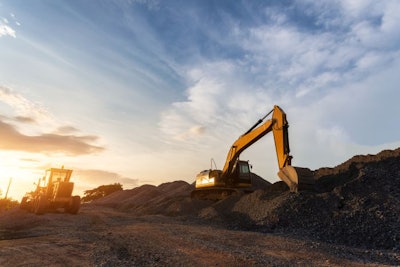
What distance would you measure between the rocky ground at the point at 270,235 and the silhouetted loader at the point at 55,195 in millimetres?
4287

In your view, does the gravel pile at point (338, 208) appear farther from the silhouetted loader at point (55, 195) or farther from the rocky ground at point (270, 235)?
the silhouetted loader at point (55, 195)

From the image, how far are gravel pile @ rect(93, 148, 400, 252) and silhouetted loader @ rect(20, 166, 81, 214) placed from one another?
9.23 metres

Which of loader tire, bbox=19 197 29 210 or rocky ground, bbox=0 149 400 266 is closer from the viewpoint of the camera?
rocky ground, bbox=0 149 400 266

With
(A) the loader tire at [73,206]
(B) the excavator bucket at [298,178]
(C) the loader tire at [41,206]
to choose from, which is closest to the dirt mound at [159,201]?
(A) the loader tire at [73,206]

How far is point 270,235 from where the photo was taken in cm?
1173

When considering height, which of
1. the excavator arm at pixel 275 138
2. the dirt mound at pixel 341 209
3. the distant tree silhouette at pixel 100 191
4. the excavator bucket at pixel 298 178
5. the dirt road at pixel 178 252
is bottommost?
the dirt road at pixel 178 252

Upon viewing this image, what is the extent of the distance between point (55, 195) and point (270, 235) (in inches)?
597

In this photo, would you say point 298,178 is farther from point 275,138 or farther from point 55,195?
point 55,195

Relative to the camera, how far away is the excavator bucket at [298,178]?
16000mm

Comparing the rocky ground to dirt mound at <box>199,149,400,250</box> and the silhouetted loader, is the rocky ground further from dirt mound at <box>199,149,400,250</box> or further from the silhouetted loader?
the silhouetted loader

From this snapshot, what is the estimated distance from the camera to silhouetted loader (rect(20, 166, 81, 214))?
2030cm

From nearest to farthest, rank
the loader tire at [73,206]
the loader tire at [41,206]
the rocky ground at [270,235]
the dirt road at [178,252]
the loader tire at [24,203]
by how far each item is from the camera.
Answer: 1. the dirt road at [178,252]
2. the rocky ground at [270,235]
3. the loader tire at [41,206]
4. the loader tire at [73,206]
5. the loader tire at [24,203]

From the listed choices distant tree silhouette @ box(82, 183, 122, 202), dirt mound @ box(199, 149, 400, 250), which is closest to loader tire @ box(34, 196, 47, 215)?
dirt mound @ box(199, 149, 400, 250)

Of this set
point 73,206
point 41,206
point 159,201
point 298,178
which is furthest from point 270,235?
point 159,201
